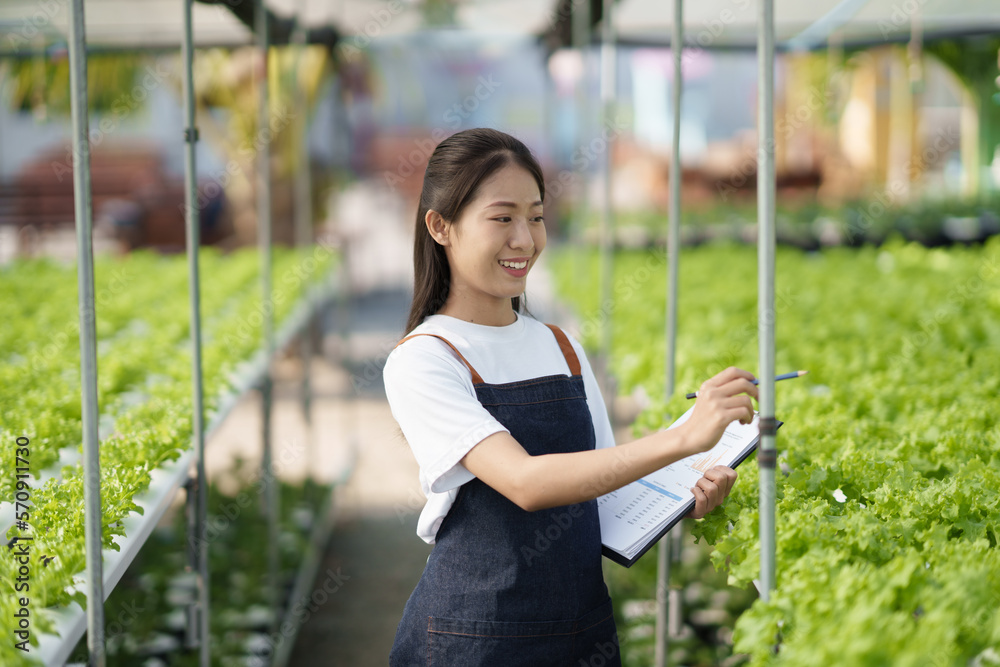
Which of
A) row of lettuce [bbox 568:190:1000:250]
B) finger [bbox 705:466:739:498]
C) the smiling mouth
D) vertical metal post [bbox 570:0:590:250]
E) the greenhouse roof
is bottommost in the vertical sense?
finger [bbox 705:466:739:498]

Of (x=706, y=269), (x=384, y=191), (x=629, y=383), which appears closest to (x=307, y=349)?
(x=629, y=383)

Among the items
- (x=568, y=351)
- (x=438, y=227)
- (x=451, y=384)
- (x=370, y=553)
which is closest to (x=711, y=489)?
(x=568, y=351)

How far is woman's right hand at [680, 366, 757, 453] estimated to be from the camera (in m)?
1.35

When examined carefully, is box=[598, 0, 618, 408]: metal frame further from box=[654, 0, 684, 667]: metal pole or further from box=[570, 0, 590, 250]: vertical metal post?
box=[654, 0, 684, 667]: metal pole

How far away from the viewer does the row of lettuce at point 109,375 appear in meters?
1.78

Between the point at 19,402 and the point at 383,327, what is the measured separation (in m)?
8.99

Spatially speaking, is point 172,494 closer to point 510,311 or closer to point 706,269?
point 510,311

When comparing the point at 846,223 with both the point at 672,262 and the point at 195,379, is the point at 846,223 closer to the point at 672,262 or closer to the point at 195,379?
the point at 672,262

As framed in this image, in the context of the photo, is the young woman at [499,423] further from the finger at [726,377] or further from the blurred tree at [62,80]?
the blurred tree at [62,80]

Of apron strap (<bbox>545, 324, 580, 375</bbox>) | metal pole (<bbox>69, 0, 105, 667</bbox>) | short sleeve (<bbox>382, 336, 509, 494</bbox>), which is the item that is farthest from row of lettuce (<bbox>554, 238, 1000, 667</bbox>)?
metal pole (<bbox>69, 0, 105, 667</bbox>)

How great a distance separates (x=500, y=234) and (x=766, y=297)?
0.52 metres

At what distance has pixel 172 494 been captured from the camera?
7.54ft

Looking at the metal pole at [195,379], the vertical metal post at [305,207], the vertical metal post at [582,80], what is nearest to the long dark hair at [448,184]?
the metal pole at [195,379]

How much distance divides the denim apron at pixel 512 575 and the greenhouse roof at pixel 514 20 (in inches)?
159
